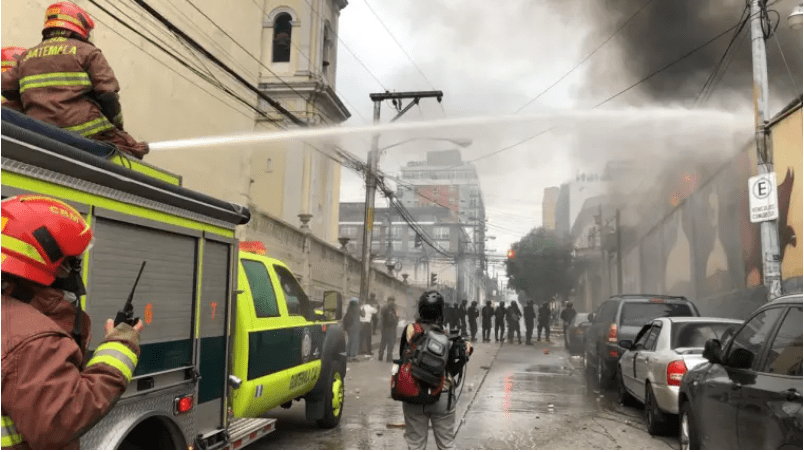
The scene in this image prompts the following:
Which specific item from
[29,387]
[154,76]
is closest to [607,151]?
[154,76]

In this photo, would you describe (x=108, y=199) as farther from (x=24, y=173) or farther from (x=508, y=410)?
(x=508, y=410)

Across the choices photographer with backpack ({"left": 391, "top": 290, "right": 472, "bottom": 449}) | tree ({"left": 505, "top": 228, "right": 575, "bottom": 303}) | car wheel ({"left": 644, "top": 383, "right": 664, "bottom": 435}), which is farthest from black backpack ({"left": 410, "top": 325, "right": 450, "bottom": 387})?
tree ({"left": 505, "top": 228, "right": 575, "bottom": 303})

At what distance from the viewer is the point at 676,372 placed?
22.1ft

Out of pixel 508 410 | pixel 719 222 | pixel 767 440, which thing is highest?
pixel 719 222

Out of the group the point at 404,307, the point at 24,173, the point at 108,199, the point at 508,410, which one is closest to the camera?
the point at 24,173

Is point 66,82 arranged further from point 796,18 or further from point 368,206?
point 368,206

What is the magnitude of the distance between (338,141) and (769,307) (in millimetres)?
20845

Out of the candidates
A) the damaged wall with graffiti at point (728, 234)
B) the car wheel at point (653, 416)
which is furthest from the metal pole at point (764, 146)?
the car wheel at point (653, 416)

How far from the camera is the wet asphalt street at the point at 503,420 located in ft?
23.0

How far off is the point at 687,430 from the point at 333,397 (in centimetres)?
371

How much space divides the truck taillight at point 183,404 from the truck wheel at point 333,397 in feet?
11.2

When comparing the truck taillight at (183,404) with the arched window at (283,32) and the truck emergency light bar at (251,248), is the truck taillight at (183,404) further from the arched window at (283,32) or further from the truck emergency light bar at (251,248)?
the arched window at (283,32)

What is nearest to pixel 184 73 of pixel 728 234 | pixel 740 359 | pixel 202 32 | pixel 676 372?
pixel 202 32

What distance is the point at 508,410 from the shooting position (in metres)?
9.10
